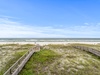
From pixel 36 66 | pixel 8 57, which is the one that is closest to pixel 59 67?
pixel 36 66

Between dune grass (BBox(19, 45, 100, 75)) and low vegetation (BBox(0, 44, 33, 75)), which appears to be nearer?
dune grass (BBox(19, 45, 100, 75))

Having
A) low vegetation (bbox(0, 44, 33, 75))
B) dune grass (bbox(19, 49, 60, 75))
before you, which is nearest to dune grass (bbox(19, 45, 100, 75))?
dune grass (bbox(19, 49, 60, 75))

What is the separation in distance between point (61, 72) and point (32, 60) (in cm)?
408

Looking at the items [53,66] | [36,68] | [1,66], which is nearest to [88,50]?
[53,66]

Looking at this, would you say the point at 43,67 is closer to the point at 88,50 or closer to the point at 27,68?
the point at 27,68

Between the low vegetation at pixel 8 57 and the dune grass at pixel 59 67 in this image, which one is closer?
the dune grass at pixel 59 67

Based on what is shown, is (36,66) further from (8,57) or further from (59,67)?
(8,57)

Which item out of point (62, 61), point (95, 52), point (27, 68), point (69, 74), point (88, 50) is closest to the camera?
point (69, 74)

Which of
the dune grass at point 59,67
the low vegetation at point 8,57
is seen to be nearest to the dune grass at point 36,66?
the dune grass at point 59,67

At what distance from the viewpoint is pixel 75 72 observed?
463 inches

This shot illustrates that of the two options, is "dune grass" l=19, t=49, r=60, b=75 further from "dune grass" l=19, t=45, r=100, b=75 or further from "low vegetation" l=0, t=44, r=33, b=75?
"low vegetation" l=0, t=44, r=33, b=75

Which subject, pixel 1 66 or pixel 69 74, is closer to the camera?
pixel 69 74

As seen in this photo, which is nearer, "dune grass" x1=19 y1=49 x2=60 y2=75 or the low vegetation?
"dune grass" x1=19 y1=49 x2=60 y2=75

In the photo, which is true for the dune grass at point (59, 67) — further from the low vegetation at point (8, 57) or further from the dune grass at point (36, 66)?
the low vegetation at point (8, 57)
